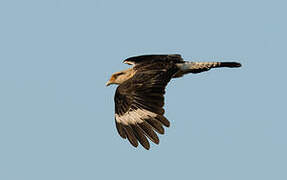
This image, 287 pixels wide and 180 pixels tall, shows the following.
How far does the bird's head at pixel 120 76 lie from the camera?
15609 mm

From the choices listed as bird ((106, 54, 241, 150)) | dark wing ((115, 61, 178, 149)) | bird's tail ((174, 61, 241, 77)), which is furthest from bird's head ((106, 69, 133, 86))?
dark wing ((115, 61, 178, 149))

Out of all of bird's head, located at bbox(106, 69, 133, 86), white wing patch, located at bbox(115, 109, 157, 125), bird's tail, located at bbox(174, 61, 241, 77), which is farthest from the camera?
bird's head, located at bbox(106, 69, 133, 86)

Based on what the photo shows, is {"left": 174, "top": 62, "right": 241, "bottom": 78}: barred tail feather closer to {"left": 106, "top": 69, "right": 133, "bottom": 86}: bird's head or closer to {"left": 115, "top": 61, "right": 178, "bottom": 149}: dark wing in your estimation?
{"left": 106, "top": 69, "right": 133, "bottom": 86}: bird's head

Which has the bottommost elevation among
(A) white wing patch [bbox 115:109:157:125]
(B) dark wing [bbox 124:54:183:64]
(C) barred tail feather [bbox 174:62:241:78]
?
(A) white wing patch [bbox 115:109:157:125]

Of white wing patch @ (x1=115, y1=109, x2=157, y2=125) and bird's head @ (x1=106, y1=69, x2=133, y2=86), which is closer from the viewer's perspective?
white wing patch @ (x1=115, y1=109, x2=157, y2=125)

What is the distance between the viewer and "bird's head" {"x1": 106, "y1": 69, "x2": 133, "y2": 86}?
15609mm

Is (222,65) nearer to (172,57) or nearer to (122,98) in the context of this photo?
(172,57)

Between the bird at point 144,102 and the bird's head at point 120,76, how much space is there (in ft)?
0.96

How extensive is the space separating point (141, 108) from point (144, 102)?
6.0 inches

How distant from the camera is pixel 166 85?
13508mm

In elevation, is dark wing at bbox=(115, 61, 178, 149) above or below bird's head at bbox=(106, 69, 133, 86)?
below

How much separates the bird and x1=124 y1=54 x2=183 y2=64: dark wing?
0.18 metres

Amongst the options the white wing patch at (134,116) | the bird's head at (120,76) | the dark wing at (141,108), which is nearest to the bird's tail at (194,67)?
the bird's head at (120,76)

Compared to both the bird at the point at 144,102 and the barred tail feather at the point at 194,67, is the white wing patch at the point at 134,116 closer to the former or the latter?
the bird at the point at 144,102
